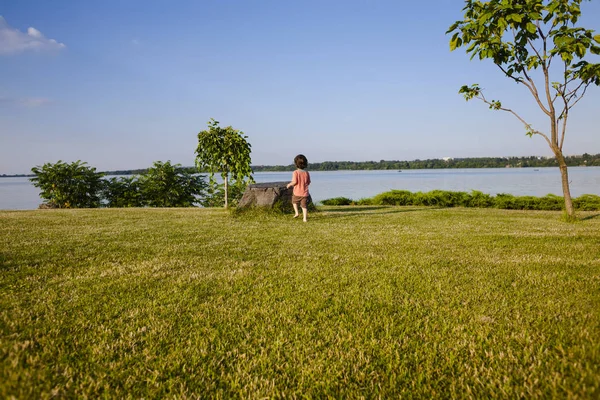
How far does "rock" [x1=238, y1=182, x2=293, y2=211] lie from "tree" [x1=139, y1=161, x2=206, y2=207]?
51.5ft

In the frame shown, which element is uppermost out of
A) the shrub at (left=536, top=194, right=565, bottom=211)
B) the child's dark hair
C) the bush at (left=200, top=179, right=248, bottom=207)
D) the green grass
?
the child's dark hair

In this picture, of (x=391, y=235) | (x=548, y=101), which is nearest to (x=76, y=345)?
(x=391, y=235)

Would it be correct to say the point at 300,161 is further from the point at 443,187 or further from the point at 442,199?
the point at 443,187

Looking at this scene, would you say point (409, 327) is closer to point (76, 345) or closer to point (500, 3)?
point (76, 345)

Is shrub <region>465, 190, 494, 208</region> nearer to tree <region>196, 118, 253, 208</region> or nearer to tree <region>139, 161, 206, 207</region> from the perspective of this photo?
tree <region>196, 118, 253, 208</region>

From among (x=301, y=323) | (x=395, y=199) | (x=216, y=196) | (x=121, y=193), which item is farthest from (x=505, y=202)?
(x=121, y=193)

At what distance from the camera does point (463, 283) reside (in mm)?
5414

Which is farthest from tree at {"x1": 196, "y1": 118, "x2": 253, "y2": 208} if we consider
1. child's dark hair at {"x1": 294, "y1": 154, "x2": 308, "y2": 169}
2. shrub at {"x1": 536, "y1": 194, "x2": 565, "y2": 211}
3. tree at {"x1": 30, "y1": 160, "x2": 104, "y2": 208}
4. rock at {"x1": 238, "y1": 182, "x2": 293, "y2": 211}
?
shrub at {"x1": 536, "y1": 194, "x2": 565, "y2": 211}

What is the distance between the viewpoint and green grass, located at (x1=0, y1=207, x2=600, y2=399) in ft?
9.26

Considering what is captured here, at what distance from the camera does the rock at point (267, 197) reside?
16.8 metres

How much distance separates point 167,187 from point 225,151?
41.7 ft

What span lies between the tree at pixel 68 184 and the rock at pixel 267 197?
61.7 ft

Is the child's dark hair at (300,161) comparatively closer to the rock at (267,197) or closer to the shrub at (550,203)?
the rock at (267,197)

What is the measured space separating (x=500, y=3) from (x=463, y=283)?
11.3 metres
